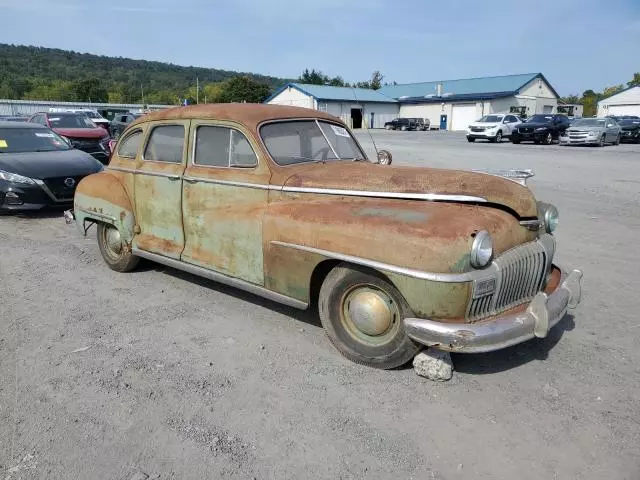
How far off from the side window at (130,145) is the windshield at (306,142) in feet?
5.75

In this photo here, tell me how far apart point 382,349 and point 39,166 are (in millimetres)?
7402

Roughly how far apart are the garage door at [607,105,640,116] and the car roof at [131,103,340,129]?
53870 mm

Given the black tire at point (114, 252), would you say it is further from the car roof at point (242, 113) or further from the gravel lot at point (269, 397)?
Answer: the car roof at point (242, 113)

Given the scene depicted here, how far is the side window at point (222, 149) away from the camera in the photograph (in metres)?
4.29

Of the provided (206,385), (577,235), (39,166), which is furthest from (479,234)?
(39,166)

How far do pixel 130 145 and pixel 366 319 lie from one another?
345 centimetres

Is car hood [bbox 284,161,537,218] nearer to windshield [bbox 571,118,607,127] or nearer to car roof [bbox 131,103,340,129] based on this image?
car roof [bbox 131,103,340,129]

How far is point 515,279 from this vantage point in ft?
11.1

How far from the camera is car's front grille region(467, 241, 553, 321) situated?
3203 millimetres

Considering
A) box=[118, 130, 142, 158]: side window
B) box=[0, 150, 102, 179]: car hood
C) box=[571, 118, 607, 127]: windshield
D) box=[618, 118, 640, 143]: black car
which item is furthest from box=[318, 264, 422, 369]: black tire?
box=[618, 118, 640, 143]: black car

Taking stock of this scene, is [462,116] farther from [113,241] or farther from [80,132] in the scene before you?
[113,241]

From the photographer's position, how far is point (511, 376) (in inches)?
137

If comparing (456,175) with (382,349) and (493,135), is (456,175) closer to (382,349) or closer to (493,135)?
(382,349)

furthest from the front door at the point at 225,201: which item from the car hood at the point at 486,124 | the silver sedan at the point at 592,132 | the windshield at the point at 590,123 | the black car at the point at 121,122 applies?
the car hood at the point at 486,124
